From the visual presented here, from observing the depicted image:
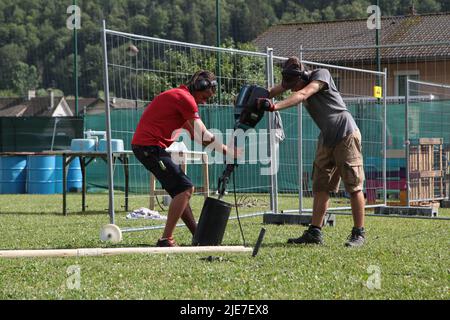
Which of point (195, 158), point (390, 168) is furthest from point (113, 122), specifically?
point (390, 168)

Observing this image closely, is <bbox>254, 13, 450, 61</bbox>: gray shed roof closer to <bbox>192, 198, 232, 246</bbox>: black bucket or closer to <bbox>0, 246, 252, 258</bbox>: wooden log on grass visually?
<bbox>192, 198, 232, 246</bbox>: black bucket

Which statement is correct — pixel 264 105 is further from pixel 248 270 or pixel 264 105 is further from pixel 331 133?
pixel 248 270

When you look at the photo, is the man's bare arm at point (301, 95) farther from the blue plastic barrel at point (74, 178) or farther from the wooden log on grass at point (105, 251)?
the blue plastic barrel at point (74, 178)

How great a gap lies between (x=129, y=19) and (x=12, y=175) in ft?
91.7

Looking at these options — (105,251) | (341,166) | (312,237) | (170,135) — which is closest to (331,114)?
(341,166)

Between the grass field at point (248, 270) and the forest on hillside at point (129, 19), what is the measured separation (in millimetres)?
31997

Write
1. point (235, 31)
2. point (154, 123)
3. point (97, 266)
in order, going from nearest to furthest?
point (97, 266) < point (154, 123) < point (235, 31)

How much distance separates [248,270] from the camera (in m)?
6.53

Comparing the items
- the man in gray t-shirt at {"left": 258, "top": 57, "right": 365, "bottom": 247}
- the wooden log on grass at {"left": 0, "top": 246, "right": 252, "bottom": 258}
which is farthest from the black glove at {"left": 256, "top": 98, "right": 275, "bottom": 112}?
the wooden log on grass at {"left": 0, "top": 246, "right": 252, "bottom": 258}

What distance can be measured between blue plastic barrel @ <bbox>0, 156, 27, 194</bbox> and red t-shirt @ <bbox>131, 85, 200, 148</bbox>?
14.9 m

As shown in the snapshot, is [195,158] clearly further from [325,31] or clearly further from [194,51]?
[325,31]

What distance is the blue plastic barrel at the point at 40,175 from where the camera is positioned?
22234 millimetres

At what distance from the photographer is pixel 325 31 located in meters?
42.4

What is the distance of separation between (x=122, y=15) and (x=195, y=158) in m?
37.6
